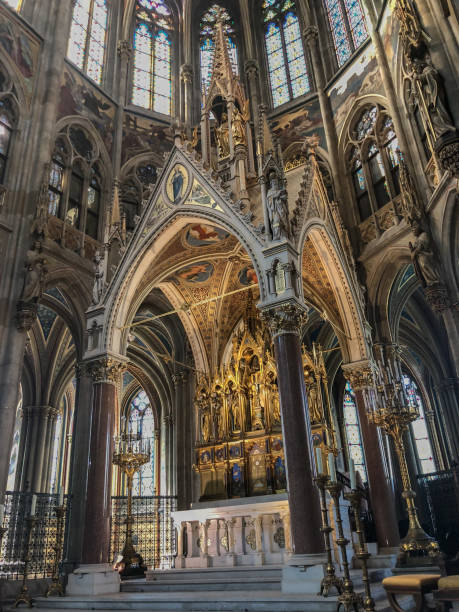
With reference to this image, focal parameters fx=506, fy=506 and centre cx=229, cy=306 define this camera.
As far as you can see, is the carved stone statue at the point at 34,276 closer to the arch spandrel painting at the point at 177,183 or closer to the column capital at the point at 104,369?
the column capital at the point at 104,369

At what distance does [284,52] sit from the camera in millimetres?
21406

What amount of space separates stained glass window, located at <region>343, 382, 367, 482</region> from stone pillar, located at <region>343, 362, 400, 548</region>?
10.2 m

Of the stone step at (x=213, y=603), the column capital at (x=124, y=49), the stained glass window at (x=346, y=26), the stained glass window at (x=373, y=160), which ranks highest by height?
the column capital at (x=124, y=49)

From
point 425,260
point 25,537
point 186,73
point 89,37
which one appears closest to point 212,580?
point 25,537

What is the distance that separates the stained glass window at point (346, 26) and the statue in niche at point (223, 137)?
6040 millimetres

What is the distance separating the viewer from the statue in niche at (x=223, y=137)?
49.8 ft

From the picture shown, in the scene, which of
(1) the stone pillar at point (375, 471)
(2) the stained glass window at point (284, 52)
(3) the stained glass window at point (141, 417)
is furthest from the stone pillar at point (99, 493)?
(3) the stained glass window at point (141, 417)

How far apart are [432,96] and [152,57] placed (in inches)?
592

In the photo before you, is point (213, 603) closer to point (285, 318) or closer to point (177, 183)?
point (285, 318)

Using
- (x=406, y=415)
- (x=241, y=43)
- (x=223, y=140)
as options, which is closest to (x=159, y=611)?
(x=406, y=415)

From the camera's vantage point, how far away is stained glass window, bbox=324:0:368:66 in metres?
18.1

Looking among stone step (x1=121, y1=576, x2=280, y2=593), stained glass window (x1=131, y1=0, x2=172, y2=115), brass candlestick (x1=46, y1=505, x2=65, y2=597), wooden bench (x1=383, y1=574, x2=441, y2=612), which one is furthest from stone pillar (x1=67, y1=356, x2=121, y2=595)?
stained glass window (x1=131, y1=0, x2=172, y2=115)

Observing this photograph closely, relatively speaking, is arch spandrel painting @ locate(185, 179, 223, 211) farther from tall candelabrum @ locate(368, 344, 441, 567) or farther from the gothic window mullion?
the gothic window mullion

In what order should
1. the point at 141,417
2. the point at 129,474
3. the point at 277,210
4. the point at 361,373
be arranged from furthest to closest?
the point at 141,417
the point at 361,373
the point at 129,474
the point at 277,210
